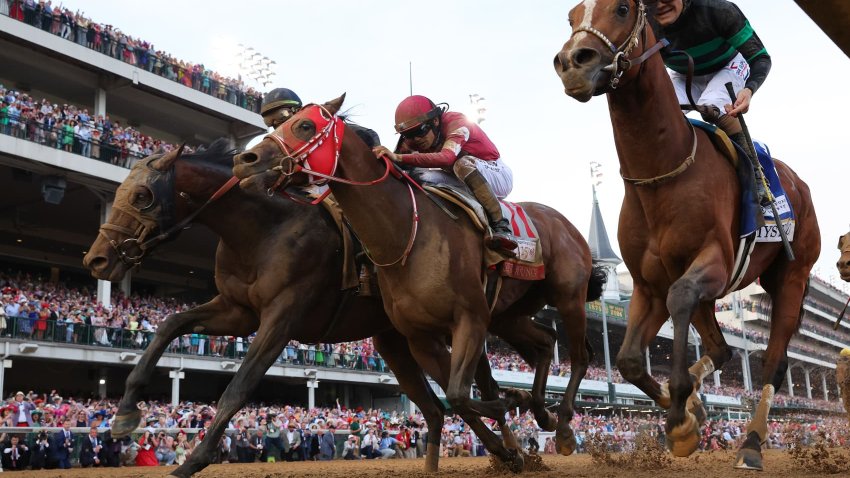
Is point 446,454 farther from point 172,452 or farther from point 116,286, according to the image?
point 116,286

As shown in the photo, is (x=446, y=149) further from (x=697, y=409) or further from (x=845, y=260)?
(x=845, y=260)

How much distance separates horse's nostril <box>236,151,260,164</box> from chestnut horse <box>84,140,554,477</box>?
142 centimetres

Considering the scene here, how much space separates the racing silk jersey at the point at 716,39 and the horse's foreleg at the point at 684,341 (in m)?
1.78

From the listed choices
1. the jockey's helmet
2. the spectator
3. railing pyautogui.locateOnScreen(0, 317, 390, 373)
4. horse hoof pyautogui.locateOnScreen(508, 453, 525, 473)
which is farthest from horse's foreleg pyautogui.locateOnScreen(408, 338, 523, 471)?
railing pyautogui.locateOnScreen(0, 317, 390, 373)

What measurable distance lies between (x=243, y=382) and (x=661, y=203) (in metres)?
3.27

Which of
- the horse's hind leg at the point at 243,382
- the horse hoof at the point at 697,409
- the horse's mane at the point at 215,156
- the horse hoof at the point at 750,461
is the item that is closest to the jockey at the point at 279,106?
the horse's mane at the point at 215,156

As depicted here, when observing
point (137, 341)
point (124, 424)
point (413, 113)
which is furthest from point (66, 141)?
point (413, 113)

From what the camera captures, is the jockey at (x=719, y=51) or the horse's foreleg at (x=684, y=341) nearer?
the horse's foreleg at (x=684, y=341)

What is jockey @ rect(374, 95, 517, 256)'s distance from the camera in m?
6.68

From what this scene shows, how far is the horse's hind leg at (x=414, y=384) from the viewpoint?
25.7 feet

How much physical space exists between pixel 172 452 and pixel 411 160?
37.2 ft

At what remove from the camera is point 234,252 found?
23.1 ft

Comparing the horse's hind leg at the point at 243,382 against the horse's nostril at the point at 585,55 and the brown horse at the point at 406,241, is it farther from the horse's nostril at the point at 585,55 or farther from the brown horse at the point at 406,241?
the horse's nostril at the point at 585,55

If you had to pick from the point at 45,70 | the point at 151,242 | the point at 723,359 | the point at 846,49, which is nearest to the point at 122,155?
the point at 45,70
